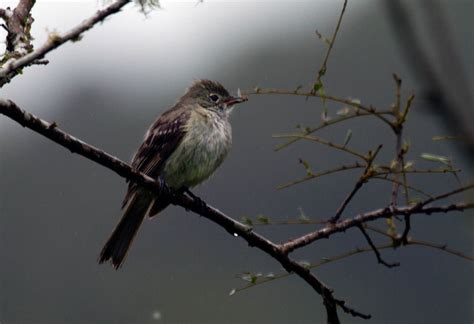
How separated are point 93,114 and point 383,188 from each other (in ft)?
57.1

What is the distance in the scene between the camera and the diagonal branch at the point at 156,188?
117 inches

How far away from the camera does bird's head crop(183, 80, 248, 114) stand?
6805mm

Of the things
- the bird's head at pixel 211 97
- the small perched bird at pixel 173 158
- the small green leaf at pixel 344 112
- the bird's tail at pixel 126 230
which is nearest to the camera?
the small green leaf at pixel 344 112

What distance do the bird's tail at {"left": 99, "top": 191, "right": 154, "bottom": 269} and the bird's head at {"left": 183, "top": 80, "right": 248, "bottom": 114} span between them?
0.96 meters

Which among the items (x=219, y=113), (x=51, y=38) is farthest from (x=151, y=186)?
(x=219, y=113)

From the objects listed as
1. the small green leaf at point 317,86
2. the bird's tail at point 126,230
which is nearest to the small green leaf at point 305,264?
the small green leaf at point 317,86

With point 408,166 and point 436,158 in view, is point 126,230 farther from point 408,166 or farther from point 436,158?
point 436,158

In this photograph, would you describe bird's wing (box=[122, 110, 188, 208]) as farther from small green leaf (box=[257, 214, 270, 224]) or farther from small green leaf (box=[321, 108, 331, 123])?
small green leaf (box=[321, 108, 331, 123])

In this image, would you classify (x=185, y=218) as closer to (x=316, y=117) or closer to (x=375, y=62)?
(x=316, y=117)

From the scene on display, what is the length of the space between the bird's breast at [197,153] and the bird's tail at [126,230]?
9.7 inches

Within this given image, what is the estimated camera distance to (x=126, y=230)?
19.3 ft

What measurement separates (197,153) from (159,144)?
0.91 ft

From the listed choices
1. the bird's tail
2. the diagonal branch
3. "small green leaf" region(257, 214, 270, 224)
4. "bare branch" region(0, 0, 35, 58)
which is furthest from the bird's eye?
"small green leaf" region(257, 214, 270, 224)

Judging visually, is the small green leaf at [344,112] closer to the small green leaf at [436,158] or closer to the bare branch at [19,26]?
the small green leaf at [436,158]
